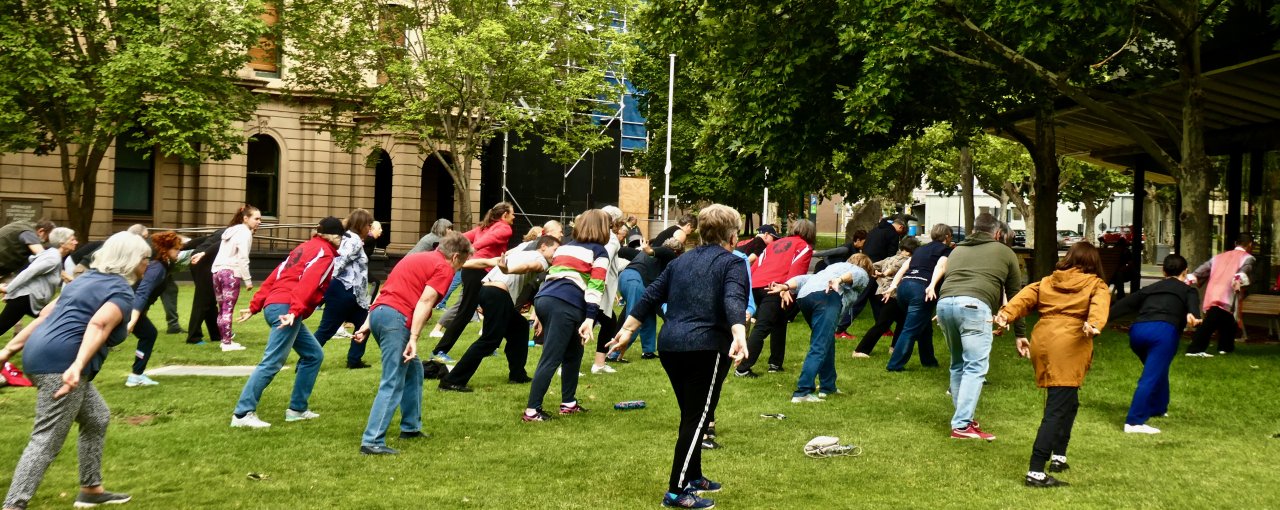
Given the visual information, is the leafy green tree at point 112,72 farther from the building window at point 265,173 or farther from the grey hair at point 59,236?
the grey hair at point 59,236

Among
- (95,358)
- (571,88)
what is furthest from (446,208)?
(95,358)

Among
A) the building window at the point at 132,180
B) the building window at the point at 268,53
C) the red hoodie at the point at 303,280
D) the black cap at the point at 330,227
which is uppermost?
the building window at the point at 268,53

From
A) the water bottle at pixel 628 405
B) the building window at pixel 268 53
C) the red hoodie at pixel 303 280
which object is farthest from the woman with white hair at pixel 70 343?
the building window at pixel 268 53

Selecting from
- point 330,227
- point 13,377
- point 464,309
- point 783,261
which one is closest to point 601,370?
point 464,309

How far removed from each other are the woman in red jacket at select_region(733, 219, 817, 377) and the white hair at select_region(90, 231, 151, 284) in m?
6.76

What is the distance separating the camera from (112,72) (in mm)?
26828

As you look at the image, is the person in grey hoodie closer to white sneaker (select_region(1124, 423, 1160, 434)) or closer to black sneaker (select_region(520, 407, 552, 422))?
white sneaker (select_region(1124, 423, 1160, 434))

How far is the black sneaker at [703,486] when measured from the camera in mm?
7176

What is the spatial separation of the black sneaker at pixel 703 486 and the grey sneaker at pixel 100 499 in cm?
326

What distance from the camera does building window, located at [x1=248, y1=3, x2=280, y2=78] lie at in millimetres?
32750

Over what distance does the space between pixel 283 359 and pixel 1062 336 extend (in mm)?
5648

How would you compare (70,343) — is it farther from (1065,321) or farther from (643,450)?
(1065,321)

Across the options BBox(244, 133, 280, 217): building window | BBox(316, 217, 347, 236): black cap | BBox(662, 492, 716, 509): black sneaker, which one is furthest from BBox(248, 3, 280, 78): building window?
BBox(662, 492, 716, 509): black sneaker

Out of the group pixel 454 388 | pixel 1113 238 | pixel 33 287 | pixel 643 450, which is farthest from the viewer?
pixel 1113 238
